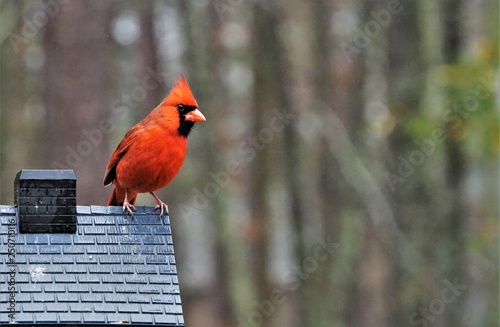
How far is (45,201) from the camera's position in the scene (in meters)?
6.34

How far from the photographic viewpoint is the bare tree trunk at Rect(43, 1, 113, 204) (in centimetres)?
1172

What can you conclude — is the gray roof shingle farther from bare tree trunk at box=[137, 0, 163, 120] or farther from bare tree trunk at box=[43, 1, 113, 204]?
bare tree trunk at box=[137, 0, 163, 120]

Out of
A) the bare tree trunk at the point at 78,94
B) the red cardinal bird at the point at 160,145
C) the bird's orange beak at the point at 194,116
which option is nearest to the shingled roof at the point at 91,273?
the red cardinal bird at the point at 160,145

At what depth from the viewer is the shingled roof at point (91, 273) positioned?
591 centimetres

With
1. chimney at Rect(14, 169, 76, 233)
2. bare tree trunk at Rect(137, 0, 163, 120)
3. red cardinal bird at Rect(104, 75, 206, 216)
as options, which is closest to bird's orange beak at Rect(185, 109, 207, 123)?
red cardinal bird at Rect(104, 75, 206, 216)

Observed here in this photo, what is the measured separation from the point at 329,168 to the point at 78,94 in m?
4.88

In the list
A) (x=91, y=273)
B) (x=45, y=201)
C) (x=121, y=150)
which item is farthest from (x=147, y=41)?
(x=91, y=273)

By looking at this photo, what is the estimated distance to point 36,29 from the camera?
41.7 ft

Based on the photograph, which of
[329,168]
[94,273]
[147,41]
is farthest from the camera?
[329,168]

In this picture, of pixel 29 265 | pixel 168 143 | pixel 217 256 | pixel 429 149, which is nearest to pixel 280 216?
pixel 217 256

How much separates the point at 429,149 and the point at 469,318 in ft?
8.15

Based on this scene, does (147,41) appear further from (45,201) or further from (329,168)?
(45,201)

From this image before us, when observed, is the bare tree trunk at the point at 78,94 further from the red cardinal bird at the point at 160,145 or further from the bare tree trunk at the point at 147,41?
the red cardinal bird at the point at 160,145

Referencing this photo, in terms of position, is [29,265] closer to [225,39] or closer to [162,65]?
[162,65]
